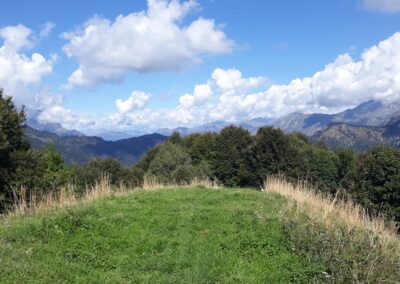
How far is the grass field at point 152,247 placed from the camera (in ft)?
27.5

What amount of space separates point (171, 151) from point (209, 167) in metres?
6.98

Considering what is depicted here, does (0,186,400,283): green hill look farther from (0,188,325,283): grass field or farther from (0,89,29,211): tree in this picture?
(0,89,29,211): tree

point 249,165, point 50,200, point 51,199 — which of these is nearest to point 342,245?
point 50,200

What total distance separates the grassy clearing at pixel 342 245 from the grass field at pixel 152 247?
313mm

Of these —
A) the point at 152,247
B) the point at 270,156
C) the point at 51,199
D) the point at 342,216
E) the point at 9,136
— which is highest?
the point at 9,136

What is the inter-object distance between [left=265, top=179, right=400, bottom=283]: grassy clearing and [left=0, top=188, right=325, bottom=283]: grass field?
0.31 meters

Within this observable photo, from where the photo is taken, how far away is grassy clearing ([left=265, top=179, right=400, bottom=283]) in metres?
8.32

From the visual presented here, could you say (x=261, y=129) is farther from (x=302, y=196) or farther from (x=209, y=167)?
(x=302, y=196)

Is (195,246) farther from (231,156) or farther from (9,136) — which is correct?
(231,156)

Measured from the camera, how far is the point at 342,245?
942cm

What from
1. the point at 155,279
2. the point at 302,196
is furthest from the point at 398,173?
the point at 155,279

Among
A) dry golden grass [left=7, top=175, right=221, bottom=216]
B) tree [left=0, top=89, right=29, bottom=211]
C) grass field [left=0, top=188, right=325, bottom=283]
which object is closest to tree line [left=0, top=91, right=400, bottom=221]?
tree [left=0, top=89, right=29, bottom=211]

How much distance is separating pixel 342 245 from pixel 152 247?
4.22 m

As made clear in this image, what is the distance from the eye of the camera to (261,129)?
69000mm
